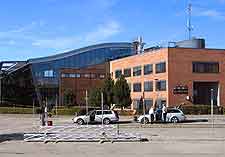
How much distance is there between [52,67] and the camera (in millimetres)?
144500

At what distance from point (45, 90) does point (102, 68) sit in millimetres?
15216

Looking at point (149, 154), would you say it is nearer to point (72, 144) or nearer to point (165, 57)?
point (72, 144)

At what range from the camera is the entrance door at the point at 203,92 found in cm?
8219

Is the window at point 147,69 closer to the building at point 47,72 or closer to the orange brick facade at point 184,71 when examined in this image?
the orange brick facade at point 184,71

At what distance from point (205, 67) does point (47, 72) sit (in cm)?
6624

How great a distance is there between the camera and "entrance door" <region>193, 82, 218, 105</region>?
82188 mm

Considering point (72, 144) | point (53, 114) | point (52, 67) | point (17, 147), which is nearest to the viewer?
point (17, 147)

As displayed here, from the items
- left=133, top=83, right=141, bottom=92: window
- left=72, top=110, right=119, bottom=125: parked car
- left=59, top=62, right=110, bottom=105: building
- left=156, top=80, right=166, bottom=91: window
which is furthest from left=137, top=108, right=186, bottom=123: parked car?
left=59, top=62, right=110, bottom=105: building

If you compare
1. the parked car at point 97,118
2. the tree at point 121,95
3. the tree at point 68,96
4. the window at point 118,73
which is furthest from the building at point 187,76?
the parked car at point 97,118

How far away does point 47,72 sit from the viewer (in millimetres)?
139750

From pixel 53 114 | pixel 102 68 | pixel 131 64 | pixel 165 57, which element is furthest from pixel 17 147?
pixel 102 68

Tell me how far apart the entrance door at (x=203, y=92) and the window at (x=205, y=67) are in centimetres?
207

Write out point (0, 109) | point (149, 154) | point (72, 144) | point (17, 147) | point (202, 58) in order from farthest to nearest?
1. point (202, 58)
2. point (0, 109)
3. point (72, 144)
4. point (17, 147)
5. point (149, 154)

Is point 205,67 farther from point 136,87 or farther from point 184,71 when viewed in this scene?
point 136,87
